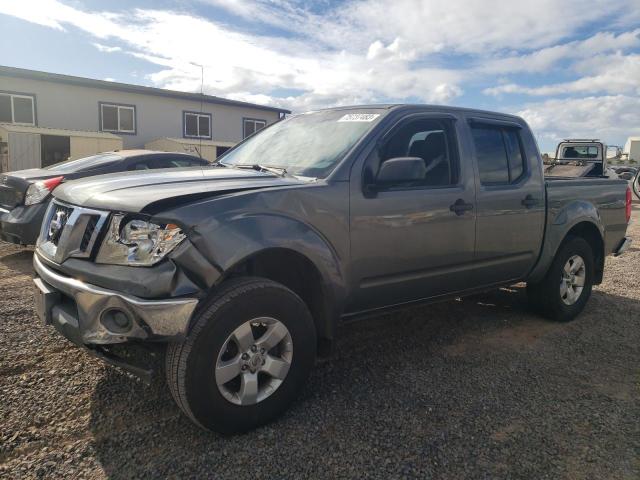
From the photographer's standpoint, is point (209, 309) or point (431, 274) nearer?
point (209, 309)

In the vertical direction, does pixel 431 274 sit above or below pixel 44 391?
above

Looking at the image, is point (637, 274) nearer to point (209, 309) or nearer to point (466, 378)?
point (466, 378)

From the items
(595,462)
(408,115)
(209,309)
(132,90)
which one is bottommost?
(595,462)

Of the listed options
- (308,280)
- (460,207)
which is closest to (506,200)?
(460,207)

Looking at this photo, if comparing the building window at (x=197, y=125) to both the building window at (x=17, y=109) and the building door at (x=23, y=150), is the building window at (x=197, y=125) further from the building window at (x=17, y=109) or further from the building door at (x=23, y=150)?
the building door at (x=23, y=150)

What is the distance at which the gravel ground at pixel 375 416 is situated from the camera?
2.39m

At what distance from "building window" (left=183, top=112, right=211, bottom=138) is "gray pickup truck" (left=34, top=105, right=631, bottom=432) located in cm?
1807

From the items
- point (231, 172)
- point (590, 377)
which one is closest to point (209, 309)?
point (231, 172)

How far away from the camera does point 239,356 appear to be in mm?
2537

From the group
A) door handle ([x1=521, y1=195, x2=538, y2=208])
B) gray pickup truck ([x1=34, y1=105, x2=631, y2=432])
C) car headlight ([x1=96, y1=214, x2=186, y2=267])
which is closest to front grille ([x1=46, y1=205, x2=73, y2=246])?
gray pickup truck ([x1=34, y1=105, x2=631, y2=432])

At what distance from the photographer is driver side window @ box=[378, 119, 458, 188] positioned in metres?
3.56

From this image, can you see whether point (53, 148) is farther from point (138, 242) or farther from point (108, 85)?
point (138, 242)

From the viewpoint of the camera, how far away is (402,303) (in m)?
3.46

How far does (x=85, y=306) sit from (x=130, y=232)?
0.42 m
